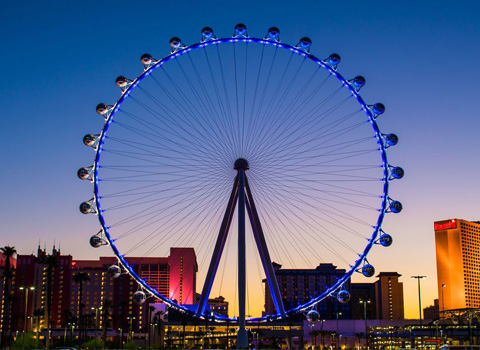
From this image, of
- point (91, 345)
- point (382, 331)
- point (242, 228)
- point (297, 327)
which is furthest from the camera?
point (382, 331)

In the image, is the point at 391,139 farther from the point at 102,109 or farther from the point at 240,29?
the point at 102,109

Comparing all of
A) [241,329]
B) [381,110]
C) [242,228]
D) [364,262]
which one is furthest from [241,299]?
[381,110]

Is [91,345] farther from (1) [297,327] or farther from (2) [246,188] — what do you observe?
(1) [297,327]

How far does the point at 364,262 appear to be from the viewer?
42.1 metres

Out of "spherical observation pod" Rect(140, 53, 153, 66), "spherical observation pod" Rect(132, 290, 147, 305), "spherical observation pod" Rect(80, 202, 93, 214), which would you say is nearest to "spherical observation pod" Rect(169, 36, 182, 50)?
"spherical observation pod" Rect(140, 53, 153, 66)

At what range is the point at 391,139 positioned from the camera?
1638 inches

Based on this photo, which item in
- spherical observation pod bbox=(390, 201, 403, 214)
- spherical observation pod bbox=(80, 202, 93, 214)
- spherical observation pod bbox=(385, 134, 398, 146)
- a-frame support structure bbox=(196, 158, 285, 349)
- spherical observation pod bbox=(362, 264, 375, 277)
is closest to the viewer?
spherical observation pod bbox=(362, 264, 375, 277)

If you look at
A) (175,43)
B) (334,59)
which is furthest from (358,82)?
(175,43)

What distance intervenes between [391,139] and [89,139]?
18.5m

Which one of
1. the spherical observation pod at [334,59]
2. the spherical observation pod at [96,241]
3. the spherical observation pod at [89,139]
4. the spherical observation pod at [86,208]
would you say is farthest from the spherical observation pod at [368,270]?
the spherical observation pod at [89,139]

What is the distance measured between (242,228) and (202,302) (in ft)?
19.3

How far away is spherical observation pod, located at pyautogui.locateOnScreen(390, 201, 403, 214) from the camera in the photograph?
41.1 meters

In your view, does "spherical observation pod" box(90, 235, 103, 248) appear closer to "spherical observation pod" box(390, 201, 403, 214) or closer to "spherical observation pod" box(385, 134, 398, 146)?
"spherical observation pod" box(390, 201, 403, 214)

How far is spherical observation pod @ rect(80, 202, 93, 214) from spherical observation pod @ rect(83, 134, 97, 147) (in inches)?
141
